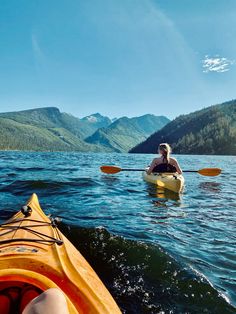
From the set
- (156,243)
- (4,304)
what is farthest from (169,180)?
(4,304)

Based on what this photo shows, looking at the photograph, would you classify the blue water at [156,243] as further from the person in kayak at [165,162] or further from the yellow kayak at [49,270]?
the person in kayak at [165,162]

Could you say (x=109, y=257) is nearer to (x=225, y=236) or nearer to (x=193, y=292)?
(x=193, y=292)

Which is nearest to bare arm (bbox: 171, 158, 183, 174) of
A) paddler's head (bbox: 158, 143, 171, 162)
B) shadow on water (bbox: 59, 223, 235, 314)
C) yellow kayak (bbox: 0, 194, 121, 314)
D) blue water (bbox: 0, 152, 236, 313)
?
paddler's head (bbox: 158, 143, 171, 162)

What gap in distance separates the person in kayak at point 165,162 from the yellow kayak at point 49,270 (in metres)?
9.44

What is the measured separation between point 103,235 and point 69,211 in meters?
2.80

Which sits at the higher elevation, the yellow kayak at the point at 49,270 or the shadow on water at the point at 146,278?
the yellow kayak at the point at 49,270

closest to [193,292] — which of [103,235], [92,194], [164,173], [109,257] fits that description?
[109,257]

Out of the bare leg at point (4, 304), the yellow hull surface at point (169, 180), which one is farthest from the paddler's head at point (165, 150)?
the bare leg at point (4, 304)

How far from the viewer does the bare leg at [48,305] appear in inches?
96.3

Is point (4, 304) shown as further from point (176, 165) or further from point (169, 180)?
point (176, 165)

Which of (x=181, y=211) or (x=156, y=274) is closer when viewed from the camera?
(x=156, y=274)

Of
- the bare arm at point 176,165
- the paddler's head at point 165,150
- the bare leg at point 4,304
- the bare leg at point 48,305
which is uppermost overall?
the paddler's head at point 165,150

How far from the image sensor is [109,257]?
621 cm

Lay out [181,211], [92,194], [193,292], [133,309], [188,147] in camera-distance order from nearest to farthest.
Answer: [133,309] < [193,292] < [181,211] < [92,194] < [188,147]
